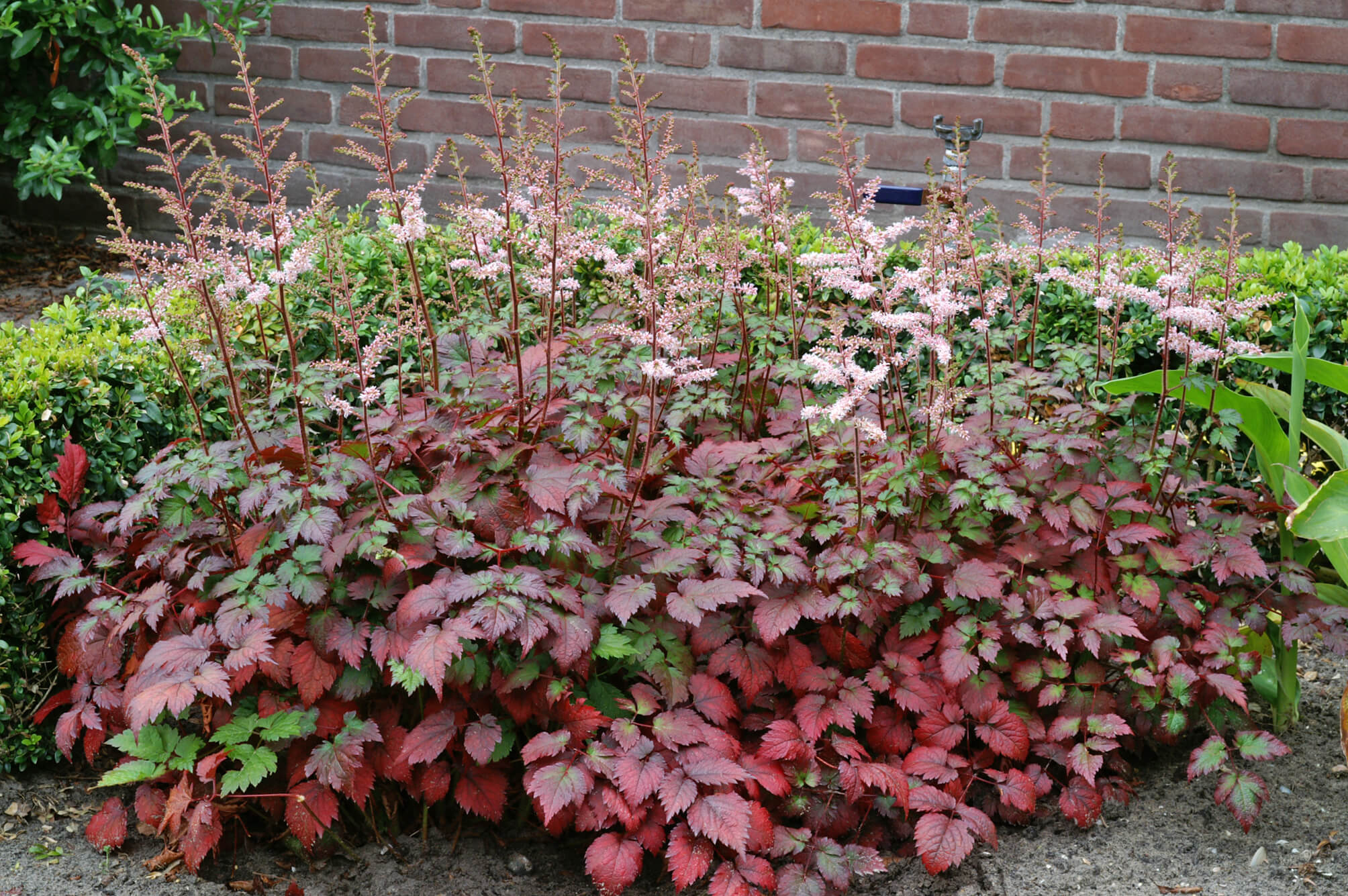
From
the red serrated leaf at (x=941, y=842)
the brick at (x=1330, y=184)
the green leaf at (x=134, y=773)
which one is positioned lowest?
the red serrated leaf at (x=941, y=842)

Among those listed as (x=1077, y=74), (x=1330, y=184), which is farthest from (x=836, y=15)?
(x=1330, y=184)

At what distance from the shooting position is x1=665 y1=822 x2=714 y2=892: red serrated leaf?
1832mm

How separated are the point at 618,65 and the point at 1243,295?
8.10ft

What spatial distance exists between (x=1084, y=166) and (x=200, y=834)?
3.69 m

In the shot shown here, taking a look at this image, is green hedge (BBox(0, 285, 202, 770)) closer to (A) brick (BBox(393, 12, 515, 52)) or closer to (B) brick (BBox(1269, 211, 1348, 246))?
(A) brick (BBox(393, 12, 515, 52))

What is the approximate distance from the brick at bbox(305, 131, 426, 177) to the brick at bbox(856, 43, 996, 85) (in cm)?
184

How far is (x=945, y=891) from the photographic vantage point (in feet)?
6.60

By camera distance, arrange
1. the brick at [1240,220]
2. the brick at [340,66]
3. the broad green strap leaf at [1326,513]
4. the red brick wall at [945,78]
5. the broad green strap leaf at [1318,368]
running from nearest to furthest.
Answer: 1. the broad green strap leaf at [1326,513]
2. the broad green strap leaf at [1318,368]
3. the red brick wall at [945,78]
4. the brick at [1240,220]
5. the brick at [340,66]

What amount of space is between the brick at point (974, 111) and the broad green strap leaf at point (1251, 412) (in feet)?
6.53

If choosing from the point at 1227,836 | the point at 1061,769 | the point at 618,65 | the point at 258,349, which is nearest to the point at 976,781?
the point at 1061,769

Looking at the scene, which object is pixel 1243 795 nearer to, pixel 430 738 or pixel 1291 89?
pixel 430 738

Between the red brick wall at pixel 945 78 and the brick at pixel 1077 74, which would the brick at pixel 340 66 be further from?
the brick at pixel 1077 74

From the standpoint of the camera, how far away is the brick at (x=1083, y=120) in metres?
4.04

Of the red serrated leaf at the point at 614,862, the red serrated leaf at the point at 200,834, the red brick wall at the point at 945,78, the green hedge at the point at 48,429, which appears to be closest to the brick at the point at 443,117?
the red brick wall at the point at 945,78
